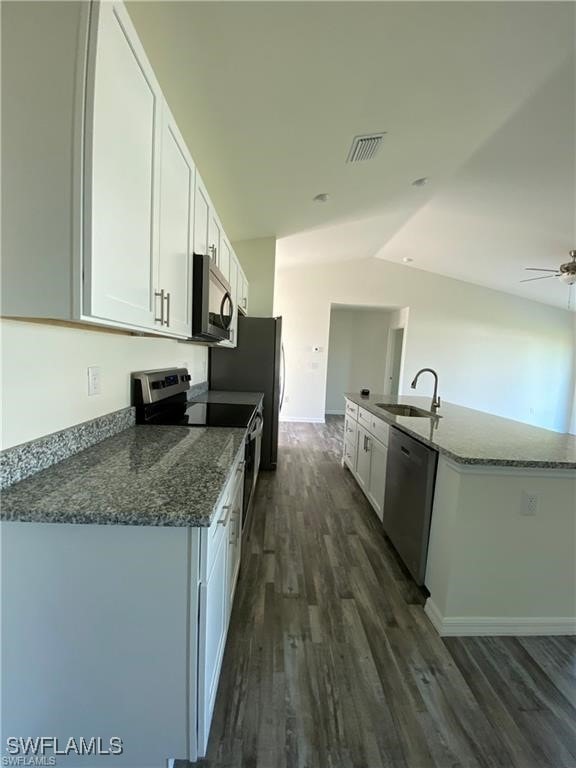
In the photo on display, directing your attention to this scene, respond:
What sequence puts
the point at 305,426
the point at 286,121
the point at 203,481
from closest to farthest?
the point at 203,481 < the point at 286,121 < the point at 305,426

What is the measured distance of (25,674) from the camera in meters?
0.96

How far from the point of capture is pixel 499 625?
1.73m

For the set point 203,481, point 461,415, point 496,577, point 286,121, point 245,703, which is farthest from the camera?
point 461,415

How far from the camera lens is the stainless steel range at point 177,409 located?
1834 mm

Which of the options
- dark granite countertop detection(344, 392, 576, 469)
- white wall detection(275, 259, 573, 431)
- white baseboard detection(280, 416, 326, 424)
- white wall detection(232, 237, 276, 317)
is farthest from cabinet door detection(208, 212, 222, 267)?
white baseboard detection(280, 416, 326, 424)

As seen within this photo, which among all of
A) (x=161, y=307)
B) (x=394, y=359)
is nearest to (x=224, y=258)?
(x=161, y=307)

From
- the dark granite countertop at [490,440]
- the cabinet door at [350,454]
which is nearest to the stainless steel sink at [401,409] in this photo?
the dark granite countertop at [490,440]

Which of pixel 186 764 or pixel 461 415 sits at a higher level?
pixel 461 415

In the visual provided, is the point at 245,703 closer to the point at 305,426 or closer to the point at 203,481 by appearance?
the point at 203,481

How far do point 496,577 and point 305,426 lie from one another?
191 inches

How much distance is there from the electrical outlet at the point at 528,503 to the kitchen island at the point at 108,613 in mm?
1526

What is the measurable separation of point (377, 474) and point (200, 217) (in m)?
2.24

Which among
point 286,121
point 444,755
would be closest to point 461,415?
point 444,755

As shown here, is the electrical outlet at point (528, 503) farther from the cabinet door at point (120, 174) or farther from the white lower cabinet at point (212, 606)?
the cabinet door at point (120, 174)
